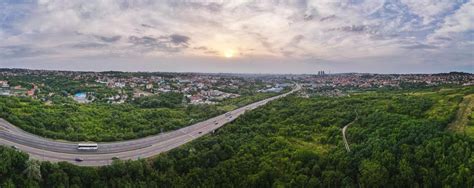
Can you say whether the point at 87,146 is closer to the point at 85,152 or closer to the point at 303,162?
the point at 85,152

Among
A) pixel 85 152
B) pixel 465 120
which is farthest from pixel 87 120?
pixel 465 120

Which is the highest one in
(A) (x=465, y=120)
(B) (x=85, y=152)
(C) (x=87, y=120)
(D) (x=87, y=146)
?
(A) (x=465, y=120)

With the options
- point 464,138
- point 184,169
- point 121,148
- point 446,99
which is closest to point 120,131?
point 121,148

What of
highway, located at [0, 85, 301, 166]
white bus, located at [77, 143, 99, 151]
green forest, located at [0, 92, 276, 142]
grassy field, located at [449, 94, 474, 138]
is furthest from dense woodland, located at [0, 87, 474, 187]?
green forest, located at [0, 92, 276, 142]

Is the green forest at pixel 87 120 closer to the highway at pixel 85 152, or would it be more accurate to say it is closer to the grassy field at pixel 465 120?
the highway at pixel 85 152

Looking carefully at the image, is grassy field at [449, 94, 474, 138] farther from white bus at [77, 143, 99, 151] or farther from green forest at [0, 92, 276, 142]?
white bus at [77, 143, 99, 151]

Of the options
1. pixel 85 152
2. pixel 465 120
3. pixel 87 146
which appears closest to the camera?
pixel 85 152

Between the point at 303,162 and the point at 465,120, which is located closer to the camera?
the point at 303,162

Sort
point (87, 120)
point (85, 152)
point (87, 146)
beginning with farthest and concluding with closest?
point (87, 120), point (87, 146), point (85, 152)

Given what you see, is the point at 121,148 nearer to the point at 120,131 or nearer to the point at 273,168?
the point at 120,131
